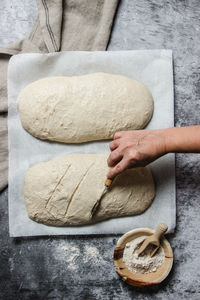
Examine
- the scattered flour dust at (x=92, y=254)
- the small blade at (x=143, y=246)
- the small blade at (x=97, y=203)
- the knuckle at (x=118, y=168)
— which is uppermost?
the knuckle at (x=118, y=168)

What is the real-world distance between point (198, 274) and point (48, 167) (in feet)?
2.88

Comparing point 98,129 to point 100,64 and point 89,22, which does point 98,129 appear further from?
point 89,22

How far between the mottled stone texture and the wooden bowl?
0.09 metres

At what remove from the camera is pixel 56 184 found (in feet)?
4.13

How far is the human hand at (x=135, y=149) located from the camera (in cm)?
114

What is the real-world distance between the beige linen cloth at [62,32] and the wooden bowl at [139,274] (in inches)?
24.1

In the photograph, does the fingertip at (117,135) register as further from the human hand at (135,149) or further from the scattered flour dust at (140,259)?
the scattered flour dust at (140,259)

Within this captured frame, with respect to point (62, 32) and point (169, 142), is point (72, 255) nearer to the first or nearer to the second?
point (169, 142)

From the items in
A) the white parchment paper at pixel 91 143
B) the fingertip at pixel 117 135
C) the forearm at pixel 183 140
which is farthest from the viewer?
the white parchment paper at pixel 91 143

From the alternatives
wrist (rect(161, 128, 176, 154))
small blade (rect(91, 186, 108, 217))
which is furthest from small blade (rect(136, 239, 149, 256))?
wrist (rect(161, 128, 176, 154))

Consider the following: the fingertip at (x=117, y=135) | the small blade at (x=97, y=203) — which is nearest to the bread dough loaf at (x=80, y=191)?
the small blade at (x=97, y=203)

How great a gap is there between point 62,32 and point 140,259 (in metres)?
1.12

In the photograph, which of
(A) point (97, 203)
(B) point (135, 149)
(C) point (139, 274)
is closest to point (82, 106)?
(B) point (135, 149)

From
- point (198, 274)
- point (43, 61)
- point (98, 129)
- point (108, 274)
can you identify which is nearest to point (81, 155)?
point (98, 129)
